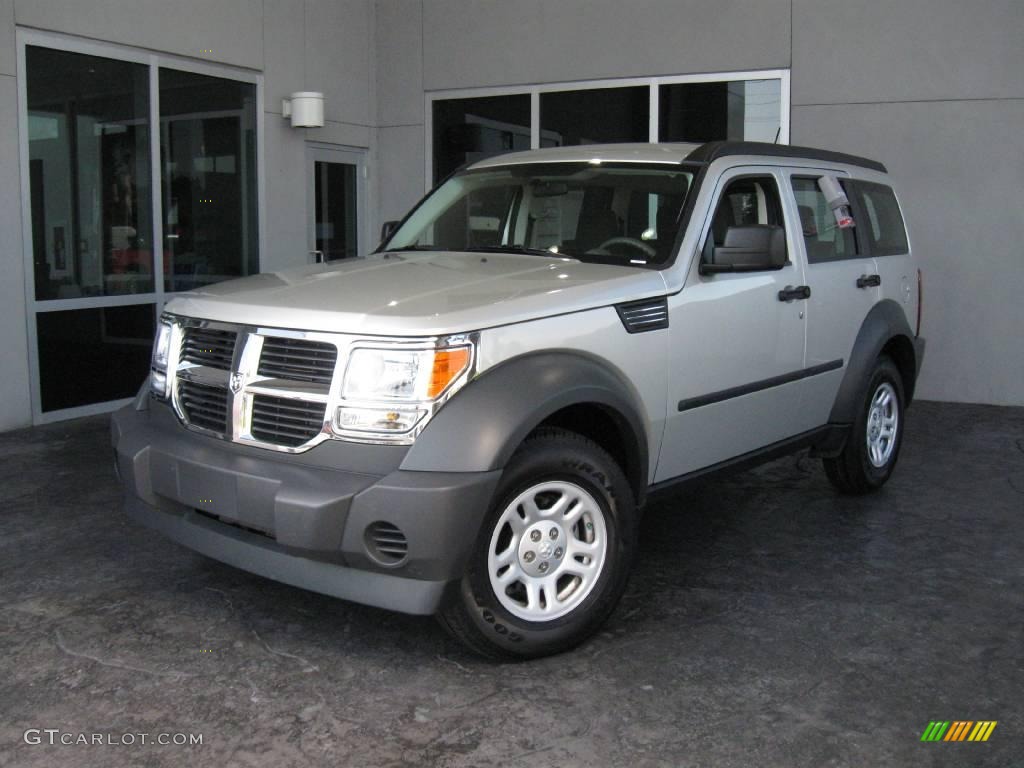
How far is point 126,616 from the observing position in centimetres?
402

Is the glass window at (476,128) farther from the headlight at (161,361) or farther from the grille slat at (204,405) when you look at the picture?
the grille slat at (204,405)

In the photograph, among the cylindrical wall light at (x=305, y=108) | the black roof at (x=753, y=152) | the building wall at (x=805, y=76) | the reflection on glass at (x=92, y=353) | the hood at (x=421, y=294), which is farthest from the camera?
the cylindrical wall light at (x=305, y=108)

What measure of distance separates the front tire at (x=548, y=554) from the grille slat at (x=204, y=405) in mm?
1035

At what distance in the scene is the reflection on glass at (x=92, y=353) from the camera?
7984 millimetres

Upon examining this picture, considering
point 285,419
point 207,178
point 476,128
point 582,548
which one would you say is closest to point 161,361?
point 285,419

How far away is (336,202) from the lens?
1112 cm

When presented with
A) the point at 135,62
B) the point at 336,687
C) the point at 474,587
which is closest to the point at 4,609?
the point at 336,687

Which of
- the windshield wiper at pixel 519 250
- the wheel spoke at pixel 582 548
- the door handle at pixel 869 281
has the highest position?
the windshield wiper at pixel 519 250

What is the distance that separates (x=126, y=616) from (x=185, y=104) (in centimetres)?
613

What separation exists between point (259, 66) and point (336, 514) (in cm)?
748

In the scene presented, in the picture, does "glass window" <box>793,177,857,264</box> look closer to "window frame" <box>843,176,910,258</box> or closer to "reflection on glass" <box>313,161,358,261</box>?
"window frame" <box>843,176,910,258</box>

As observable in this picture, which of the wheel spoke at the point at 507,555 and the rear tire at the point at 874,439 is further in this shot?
the rear tire at the point at 874,439

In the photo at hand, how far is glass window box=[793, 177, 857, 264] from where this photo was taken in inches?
202

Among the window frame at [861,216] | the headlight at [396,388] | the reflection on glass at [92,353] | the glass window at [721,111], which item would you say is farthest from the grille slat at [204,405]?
the glass window at [721,111]
